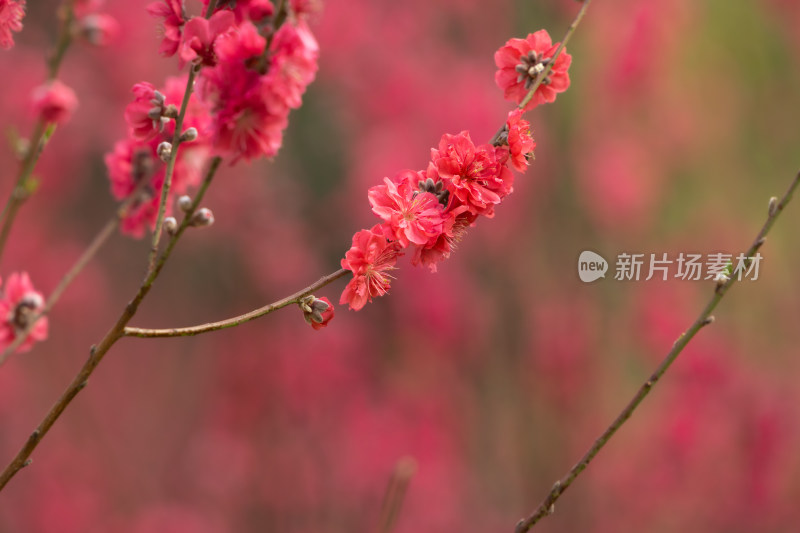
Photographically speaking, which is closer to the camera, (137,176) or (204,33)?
(204,33)

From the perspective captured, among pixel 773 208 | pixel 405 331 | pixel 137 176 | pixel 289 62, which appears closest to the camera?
pixel 289 62

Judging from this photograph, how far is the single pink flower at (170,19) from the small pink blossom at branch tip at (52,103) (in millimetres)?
109

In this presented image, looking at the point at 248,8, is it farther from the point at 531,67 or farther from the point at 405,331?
the point at 405,331

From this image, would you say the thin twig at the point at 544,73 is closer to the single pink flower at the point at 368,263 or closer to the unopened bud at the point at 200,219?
the single pink flower at the point at 368,263

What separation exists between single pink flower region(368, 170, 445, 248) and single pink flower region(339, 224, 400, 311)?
0.07 feet

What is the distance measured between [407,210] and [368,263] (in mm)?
68

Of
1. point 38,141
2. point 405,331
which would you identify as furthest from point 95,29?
point 405,331

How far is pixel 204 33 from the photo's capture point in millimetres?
694

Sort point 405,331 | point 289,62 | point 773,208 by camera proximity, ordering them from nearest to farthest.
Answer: point 289,62 → point 773,208 → point 405,331

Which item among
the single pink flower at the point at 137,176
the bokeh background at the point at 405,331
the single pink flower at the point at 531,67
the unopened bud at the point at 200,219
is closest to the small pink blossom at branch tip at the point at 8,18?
the single pink flower at the point at 137,176

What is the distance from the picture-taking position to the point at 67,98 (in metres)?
0.75

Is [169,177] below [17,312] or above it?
above

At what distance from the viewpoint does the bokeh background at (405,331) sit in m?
2.47

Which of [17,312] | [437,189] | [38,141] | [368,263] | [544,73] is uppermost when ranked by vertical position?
[544,73]
